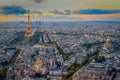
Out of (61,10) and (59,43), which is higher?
(61,10)

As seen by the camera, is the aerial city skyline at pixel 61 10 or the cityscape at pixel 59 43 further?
the aerial city skyline at pixel 61 10

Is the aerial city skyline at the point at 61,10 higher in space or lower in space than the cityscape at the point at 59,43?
higher

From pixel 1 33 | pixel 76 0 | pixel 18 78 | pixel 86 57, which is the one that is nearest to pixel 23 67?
pixel 18 78

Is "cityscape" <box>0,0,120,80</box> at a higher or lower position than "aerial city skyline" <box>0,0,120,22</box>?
lower

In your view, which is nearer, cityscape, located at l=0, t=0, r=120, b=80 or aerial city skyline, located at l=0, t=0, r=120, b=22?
cityscape, located at l=0, t=0, r=120, b=80

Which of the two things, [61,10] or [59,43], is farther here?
[59,43]
